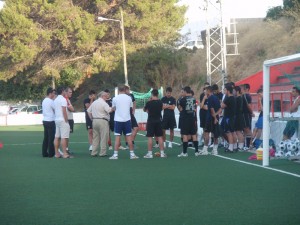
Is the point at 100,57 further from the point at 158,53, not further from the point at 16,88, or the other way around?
the point at 16,88

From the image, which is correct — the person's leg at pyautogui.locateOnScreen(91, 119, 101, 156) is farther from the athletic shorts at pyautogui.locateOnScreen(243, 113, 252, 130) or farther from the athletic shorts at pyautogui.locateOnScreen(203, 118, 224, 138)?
the athletic shorts at pyautogui.locateOnScreen(243, 113, 252, 130)

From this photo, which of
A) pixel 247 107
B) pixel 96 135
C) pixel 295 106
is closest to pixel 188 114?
pixel 247 107

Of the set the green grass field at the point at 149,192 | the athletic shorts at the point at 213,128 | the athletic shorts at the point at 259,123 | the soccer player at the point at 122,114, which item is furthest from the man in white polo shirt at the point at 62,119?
the athletic shorts at the point at 259,123

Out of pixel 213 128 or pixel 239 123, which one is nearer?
pixel 213 128

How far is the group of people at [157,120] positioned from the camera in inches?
747

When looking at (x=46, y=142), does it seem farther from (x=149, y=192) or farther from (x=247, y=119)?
(x=149, y=192)

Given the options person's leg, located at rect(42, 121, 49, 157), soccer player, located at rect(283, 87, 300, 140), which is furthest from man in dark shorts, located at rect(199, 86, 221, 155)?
person's leg, located at rect(42, 121, 49, 157)

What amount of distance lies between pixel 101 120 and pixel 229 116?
3.53 m

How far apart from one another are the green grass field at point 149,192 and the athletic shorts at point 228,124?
2.12 meters

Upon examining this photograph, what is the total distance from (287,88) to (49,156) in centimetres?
695

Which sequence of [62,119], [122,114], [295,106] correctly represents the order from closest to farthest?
1. [295,106]
2. [122,114]
3. [62,119]

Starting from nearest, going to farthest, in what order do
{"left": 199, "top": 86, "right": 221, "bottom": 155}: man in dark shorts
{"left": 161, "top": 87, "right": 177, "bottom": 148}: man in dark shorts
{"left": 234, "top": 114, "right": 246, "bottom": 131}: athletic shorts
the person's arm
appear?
the person's arm → {"left": 199, "top": 86, "right": 221, "bottom": 155}: man in dark shorts → {"left": 234, "top": 114, "right": 246, "bottom": 131}: athletic shorts → {"left": 161, "top": 87, "right": 177, "bottom": 148}: man in dark shorts

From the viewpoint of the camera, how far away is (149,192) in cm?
1152

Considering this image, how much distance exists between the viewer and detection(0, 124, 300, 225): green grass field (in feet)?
29.6
